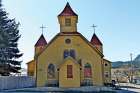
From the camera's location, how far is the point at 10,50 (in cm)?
4412

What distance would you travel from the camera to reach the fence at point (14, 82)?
33553mm

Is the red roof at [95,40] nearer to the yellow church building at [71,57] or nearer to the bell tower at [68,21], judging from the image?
the bell tower at [68,21]

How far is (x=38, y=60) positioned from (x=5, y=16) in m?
11.3

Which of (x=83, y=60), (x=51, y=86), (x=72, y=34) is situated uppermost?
(x=72, y=34)

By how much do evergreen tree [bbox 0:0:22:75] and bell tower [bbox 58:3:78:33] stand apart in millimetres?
8525

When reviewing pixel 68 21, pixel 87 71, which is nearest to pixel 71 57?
pixel 87 71

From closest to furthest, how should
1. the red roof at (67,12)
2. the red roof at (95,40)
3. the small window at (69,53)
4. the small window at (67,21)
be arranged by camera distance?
1. the small window at (69,53)
2. the small window at (67,21)
3. the red roof at (67,12)
4. the red roof at (95,40)

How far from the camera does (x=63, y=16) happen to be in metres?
36.9

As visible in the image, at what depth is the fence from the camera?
1321 inches

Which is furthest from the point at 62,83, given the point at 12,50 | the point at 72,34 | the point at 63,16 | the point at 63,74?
the point at 12,50

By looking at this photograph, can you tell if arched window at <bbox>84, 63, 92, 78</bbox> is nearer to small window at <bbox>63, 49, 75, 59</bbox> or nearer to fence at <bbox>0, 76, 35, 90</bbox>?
small window at <bbox>63, 49, 75, 59</bbox>

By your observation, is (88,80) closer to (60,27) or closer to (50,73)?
(50,73)

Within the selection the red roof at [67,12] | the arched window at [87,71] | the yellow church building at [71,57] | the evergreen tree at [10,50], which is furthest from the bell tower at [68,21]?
the evergreen tree at [10,50]

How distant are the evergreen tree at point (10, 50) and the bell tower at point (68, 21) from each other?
8525 millimetres
